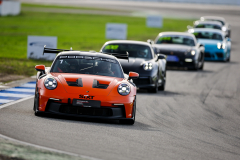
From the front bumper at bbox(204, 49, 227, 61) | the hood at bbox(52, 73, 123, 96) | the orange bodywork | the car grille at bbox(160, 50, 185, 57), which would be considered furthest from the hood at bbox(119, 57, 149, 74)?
the front bumper at bbox(204, 49, 227, 61)

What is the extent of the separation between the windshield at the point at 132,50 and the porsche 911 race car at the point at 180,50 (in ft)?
15.2

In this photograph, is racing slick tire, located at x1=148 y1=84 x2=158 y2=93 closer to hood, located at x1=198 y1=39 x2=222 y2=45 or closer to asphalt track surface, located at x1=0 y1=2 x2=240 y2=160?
asphalt track surface, located at x1=0 y1=2 x2=240 y2=160

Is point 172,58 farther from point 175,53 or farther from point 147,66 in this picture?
point 147,66

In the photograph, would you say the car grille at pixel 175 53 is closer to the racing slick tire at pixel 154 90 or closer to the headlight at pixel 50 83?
the racing slick tire at pixel 154 90

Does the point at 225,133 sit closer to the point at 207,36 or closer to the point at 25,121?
the point at 25,121

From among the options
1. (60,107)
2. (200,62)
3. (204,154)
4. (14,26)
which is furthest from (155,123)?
(14,26)

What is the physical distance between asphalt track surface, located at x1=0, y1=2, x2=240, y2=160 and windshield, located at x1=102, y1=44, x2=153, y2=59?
1.69m

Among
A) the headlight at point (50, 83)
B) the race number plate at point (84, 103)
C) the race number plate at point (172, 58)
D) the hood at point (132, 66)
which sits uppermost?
the headlight at point (50, 83)

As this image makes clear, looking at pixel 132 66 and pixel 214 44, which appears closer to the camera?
pixel 132 66

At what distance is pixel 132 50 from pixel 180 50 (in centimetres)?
561

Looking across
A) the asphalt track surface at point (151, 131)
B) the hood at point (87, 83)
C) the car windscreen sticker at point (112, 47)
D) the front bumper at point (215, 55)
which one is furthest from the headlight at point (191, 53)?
the hood at point (87, 83)

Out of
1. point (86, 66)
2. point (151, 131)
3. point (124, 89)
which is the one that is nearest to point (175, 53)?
point (86, 66)

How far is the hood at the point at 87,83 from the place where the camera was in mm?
8594

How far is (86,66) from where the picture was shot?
9625 millimetres
